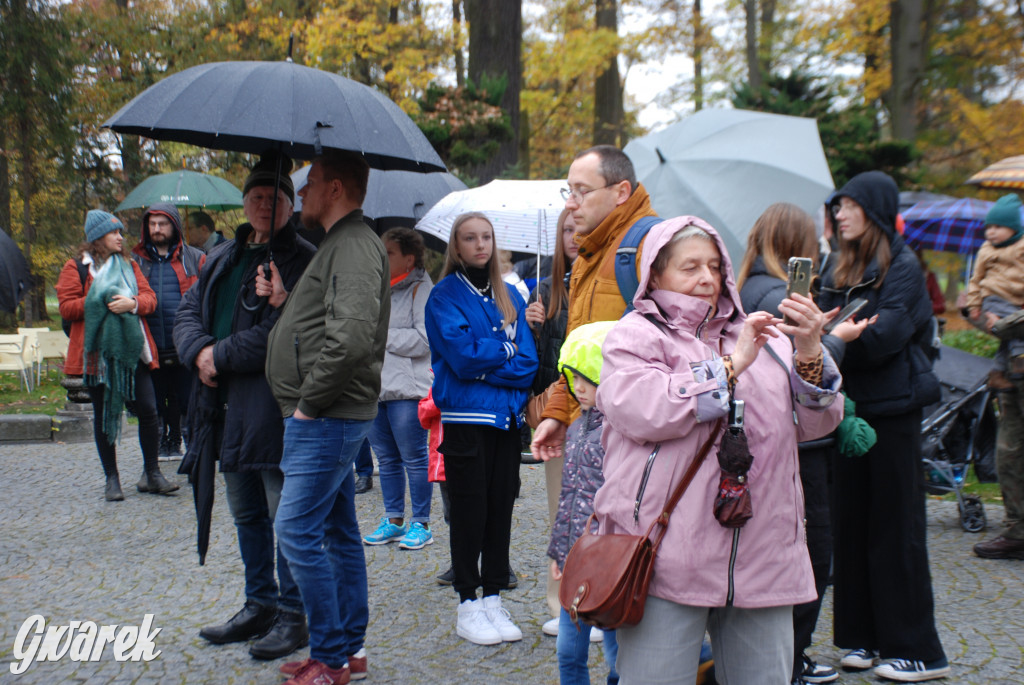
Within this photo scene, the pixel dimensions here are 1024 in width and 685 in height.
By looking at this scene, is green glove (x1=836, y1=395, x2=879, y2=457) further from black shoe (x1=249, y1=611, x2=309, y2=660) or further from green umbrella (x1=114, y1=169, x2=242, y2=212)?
green umbrella (x1=114, y1=169, x2=242, y2=212)

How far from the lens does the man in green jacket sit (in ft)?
11.1

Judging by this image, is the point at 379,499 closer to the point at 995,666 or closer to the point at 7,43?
the point at 995,666

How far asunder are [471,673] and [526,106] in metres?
17.4

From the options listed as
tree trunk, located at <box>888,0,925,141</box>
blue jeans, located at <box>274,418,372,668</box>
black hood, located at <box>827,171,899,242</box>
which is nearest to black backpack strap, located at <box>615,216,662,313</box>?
black hood, located at <box>827,171,899,242</box>

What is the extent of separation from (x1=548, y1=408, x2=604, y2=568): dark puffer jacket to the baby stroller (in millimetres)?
3762

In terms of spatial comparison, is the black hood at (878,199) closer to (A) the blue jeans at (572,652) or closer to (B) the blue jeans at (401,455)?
(A) the blue jeans at (572,652)

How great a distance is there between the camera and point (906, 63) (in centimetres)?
1402

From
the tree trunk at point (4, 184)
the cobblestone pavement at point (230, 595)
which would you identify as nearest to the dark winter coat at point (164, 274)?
the cobblestone pavement at point (230, 595)

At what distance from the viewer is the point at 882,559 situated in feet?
12.3

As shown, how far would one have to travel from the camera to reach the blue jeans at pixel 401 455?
569 centimetres

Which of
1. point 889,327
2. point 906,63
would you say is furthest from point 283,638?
point 906,63

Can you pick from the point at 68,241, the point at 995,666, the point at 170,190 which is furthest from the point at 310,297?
the point at 68,241

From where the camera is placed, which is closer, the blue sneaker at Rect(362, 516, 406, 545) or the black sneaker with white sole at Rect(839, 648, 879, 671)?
the black sneaker with white sole at Rect(839, 648, 879, 671)

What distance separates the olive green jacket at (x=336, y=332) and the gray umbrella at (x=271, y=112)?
0.36m
